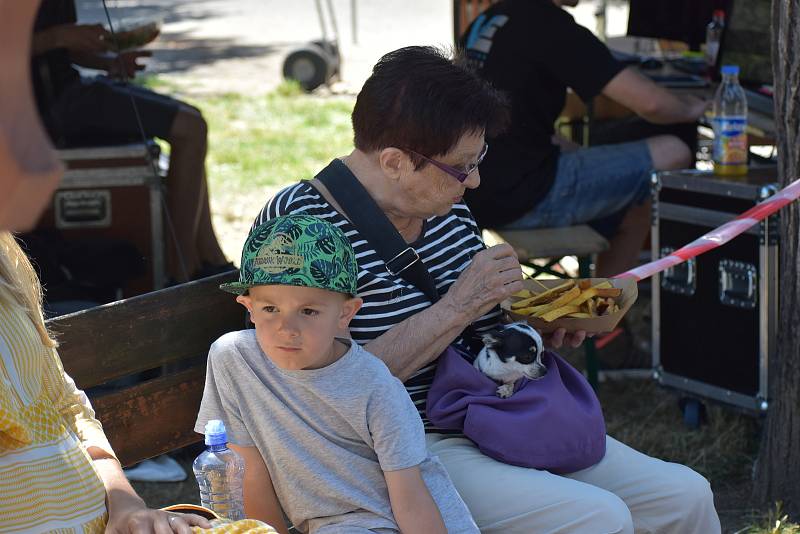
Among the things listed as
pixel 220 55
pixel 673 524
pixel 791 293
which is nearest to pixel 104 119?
pixel 791 293

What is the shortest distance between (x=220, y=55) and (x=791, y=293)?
11.8m

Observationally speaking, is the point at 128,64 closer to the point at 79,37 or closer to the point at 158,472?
the point at 79,37

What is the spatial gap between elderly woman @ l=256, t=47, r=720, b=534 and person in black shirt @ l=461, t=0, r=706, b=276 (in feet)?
5.76

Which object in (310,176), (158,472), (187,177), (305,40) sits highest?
(187,177)

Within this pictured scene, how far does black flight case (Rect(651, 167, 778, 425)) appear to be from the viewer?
379cm

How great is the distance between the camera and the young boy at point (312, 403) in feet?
6.27

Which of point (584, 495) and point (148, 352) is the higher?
point (148, 352)

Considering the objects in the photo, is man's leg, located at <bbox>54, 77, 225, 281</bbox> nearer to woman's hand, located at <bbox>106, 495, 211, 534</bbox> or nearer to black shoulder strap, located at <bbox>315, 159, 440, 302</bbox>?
black shoulder strap, located at <bbox>315, 159, 440, 302</bbox>

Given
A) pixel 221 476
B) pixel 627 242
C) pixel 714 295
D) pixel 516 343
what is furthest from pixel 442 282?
pixel 627 242

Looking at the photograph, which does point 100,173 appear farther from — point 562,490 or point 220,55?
point 220,55

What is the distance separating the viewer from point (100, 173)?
470 cm

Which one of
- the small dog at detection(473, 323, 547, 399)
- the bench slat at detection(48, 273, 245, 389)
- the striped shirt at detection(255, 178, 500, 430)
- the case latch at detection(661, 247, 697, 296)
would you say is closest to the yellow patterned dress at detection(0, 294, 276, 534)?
the bench slat at detection(48, 273, 245, 389)

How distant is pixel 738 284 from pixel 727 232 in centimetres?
51

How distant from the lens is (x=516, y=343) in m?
2.35
